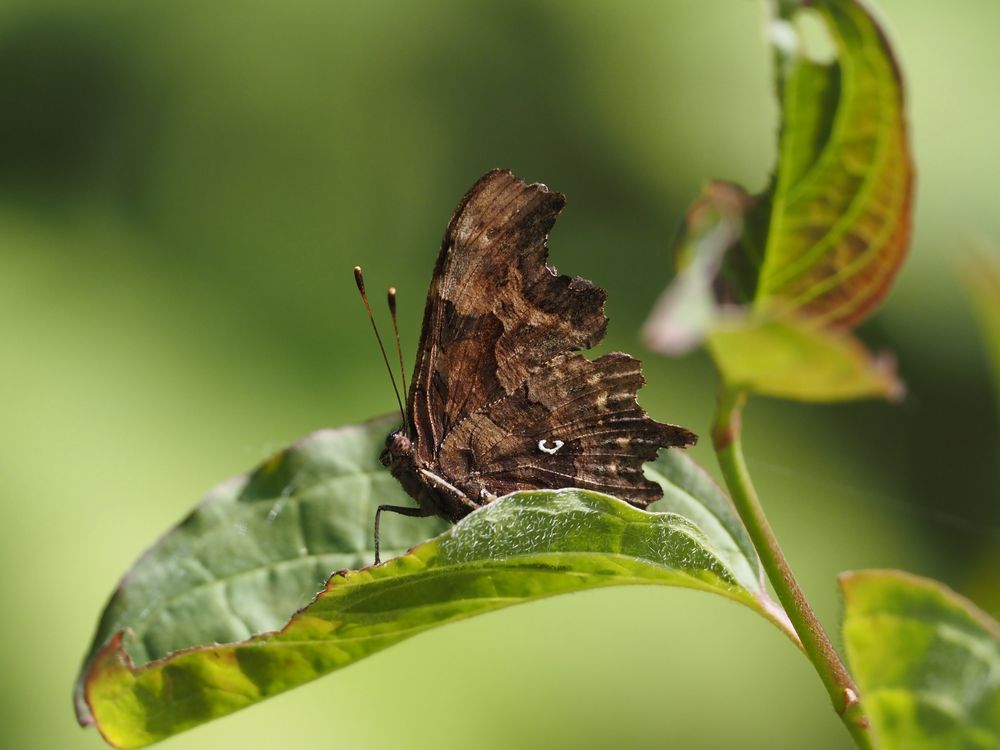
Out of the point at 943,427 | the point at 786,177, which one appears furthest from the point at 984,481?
the point at 786,177

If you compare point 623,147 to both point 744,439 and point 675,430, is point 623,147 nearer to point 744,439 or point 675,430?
point 744,439

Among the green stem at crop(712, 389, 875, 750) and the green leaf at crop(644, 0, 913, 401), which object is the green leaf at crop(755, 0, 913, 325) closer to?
the green leaf at crop(644, 0, 913, 401)

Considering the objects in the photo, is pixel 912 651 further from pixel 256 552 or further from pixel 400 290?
pixel 400 290

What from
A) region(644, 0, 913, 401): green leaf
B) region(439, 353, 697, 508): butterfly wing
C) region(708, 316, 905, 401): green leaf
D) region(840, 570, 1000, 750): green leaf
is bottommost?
region(840, 570, 1000, 750): green leaf

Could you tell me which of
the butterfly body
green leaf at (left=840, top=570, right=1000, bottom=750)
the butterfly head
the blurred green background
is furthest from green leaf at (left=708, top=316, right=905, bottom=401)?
the blurred green background

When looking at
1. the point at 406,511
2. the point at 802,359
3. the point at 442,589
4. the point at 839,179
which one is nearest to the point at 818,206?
the point at 839,179

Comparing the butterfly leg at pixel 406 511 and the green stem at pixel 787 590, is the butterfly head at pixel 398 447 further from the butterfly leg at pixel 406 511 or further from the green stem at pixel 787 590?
the green stem at pixel 787 590
